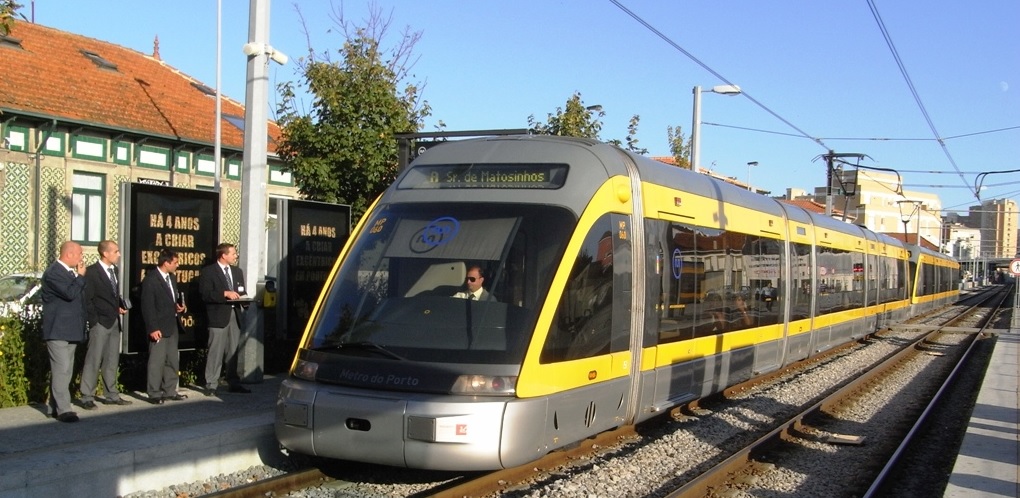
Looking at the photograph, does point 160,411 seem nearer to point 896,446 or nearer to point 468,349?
point 468,349

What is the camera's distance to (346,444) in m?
6.87

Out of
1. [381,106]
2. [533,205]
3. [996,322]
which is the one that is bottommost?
[996,322]

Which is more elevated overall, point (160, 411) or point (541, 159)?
point (541, 159)

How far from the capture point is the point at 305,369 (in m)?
7.38

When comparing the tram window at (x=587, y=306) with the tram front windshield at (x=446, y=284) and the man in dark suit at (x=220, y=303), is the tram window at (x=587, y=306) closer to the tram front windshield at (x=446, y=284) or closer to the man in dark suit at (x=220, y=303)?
the tram front windshield at (x=446, y=284)

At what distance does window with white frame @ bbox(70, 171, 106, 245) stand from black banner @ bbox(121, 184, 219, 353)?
16092 mm

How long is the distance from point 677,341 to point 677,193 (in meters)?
1.58

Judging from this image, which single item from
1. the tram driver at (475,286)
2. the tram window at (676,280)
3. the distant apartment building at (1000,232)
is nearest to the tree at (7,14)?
the tram driver at (475,286)

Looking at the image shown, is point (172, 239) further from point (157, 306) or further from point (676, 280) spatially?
point (676, 280)

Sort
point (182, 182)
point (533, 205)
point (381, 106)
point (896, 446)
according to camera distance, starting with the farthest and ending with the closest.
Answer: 1. point (182, 182)
2. point (381, 106)
3. point (896, 446)
4. point (533, 205)

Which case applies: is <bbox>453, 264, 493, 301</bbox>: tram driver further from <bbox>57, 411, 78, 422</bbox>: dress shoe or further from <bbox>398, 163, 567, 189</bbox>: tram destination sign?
<bbox>57, 411, 78, 422</bbox>: dress shoe

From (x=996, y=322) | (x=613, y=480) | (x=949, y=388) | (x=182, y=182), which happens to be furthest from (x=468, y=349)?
(x=996, y=322)

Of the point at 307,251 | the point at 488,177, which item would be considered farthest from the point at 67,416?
the point at 307,251

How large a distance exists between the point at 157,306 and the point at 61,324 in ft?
3.92
